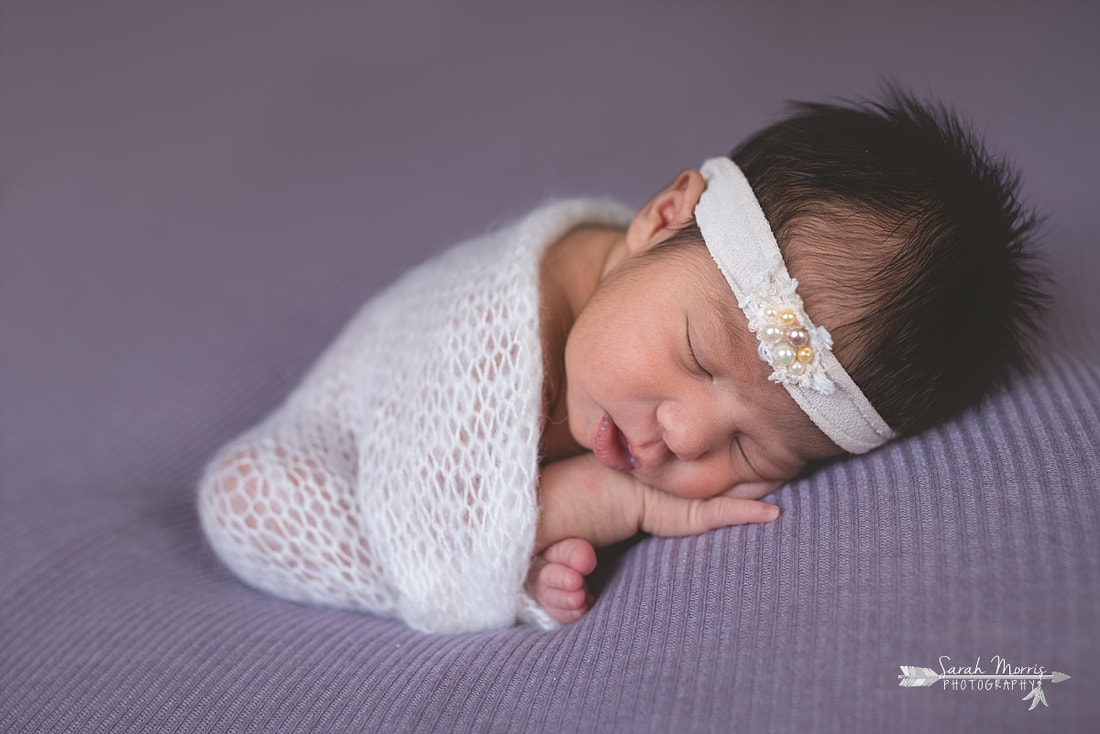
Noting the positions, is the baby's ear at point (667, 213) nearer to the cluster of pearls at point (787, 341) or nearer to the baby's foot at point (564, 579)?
the cluster of pearls at point (787, 341)

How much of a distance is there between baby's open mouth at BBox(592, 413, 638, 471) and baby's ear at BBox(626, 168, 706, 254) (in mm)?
237

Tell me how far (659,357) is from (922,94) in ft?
3.90

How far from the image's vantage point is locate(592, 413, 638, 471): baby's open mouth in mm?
1104

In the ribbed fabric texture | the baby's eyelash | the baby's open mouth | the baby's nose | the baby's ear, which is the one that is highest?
the baby's ear

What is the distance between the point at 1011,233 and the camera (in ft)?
3.45

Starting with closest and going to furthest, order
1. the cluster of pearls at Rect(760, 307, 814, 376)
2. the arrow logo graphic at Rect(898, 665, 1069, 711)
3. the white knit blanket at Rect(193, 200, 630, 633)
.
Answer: the arrow logo graphic at Rect(898, 665, 1069, 711), the cluster of pearls at Rect(760, 307, 814, 376), the white knit blanket at Rect(193, 200, 630, 633)

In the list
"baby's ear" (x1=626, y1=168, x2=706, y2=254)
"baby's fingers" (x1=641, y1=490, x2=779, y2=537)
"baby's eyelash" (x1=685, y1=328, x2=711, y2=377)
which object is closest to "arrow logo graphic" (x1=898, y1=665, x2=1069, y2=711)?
"baby's fingers" (x1=641, y1=490, x2=779, y2=537)

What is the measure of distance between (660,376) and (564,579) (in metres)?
0.26

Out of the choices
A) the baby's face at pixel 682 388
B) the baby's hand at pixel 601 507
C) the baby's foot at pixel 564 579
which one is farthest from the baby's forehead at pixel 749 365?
the baby's foot at pixel 564 579

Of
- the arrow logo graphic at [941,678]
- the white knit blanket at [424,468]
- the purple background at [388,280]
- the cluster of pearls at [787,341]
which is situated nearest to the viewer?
the arrow logo graphic at [941,678]

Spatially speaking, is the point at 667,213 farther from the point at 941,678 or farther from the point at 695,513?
the point at 941,678

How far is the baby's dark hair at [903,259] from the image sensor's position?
98 centimetres

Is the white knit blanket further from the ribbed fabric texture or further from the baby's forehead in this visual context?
the baby's forehead

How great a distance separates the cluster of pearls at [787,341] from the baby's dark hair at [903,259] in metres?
0.04
